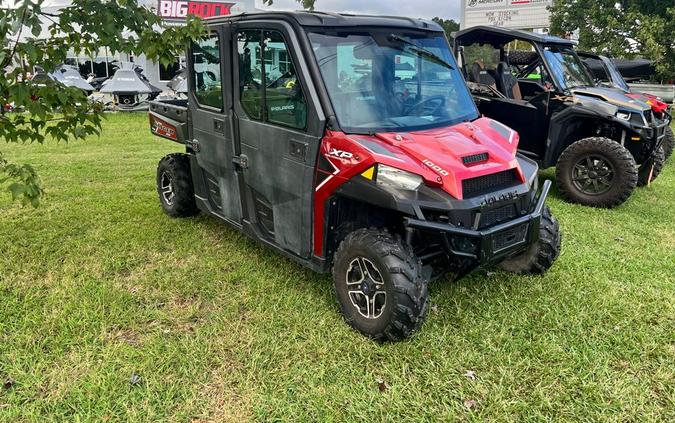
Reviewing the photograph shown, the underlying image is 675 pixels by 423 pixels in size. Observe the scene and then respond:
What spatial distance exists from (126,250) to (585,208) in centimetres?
528

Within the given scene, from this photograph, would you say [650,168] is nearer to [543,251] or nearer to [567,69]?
[567,69]

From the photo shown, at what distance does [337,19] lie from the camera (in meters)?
3.40

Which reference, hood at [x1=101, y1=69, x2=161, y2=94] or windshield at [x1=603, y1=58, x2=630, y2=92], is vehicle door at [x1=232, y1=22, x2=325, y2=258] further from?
hood at [x1=101, y1=69, x2=161, y2=94]

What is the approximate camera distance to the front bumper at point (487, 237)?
9.60 ft

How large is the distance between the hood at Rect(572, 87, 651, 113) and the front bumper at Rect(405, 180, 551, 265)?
13.1 feet

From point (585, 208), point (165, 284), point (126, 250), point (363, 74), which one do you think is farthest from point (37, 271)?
point (585, 208)

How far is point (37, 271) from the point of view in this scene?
4215 millimetres

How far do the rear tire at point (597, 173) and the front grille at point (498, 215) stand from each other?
3649 mm

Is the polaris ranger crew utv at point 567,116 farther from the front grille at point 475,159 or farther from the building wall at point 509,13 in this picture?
the building wall at point 509,13

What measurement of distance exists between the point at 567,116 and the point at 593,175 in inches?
32.8

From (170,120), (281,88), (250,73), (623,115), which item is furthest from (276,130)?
(623,115)

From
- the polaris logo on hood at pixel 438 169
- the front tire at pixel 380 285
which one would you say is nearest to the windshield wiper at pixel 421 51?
the polaris logo on hood at pixel 438 169

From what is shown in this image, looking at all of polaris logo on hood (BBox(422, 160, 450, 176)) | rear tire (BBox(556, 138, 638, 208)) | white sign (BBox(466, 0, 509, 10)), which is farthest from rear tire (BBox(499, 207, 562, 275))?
white sign (BBox(466, 0, 509, 10))

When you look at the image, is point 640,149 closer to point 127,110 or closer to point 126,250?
point 126,250
